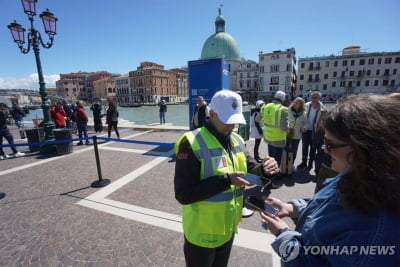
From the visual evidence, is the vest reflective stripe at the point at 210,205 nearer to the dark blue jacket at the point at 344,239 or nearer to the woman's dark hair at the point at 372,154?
the dark blue jacket at the point at 344,239

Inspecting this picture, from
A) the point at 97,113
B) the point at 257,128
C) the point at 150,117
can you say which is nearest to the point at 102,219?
the point at 257,128

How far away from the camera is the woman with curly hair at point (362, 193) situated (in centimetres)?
76

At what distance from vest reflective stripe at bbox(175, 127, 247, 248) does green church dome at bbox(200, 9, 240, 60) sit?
72.2 meters

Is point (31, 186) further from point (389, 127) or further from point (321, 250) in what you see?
point (389, 127)

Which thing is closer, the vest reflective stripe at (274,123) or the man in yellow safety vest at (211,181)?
the man in yellow safety vest at (211,181)

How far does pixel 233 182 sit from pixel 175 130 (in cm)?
1025

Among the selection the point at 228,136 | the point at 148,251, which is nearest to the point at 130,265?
the point at 148,251

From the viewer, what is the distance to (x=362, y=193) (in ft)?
2.60

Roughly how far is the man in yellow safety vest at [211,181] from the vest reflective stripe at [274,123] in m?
2.94

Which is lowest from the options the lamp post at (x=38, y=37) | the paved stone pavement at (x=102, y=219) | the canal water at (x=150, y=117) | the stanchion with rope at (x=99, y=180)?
the canal water at (x=150, y=117)

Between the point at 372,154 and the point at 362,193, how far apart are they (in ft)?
0.53

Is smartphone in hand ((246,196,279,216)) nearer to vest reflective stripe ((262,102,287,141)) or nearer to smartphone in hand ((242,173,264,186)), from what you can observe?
smartphone in hand ((242,173,264,186))

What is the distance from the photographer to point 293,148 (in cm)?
507

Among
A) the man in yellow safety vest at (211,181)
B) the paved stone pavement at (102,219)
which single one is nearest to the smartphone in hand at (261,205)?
the man in yellow safety vest at (211,181)
